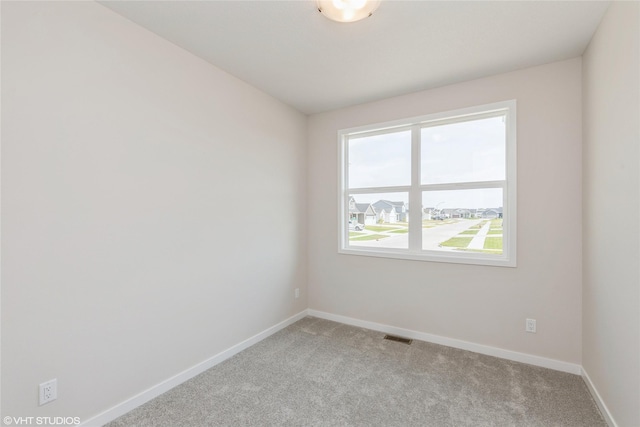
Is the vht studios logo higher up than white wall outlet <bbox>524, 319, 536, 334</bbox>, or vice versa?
white wall outlet <bbox>524, 319, 536, 334</bbox>

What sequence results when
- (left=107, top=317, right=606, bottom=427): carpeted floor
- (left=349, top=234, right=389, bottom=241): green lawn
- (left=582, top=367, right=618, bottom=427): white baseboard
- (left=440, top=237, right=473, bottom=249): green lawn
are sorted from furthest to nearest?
(left=349, top=234, right=389, bottom=241): green lawn → (left=440, top=237, right=473, bottom=249): green lawn → (left=107, top=317, right=606, bottom=427): carpeted floor → (left=582, top=367, right=618, bottom=427): white baseboard

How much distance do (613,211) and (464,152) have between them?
132cm

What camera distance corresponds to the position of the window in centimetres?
265

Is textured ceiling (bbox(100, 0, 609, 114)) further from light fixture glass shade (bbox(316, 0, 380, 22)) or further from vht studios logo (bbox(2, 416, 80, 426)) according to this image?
vht studios logo (bbox(2, 416, 80, 426))

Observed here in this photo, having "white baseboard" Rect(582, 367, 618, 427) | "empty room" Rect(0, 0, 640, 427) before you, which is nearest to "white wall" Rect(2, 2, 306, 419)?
"empty room" Rect(0, 0, 640, 427)

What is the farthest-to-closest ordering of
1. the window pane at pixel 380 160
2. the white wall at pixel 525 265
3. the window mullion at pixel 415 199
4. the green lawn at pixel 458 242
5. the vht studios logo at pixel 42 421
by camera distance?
the window pane at pixel 380 160, the window mullion at pixel 415 199, the green lawn at pixel 458 242, the white wall at pixel 525 265, the vht studios logo at pixel 42 421

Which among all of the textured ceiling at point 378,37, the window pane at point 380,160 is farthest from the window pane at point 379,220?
the textured ceiling at point 378,37

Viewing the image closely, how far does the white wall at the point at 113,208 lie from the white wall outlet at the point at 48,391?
0.03m

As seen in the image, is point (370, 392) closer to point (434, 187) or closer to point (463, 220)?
point (463, 220)

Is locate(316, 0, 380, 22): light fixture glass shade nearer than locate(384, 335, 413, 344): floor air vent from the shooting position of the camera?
Yes

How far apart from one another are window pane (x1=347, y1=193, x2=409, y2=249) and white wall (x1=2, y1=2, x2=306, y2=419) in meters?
1.33

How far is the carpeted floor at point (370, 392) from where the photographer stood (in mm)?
1802

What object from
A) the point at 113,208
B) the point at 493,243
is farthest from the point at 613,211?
the point at 113,208

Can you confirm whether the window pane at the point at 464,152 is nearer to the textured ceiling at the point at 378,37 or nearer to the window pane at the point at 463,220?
the window pane at the point at 463,220
